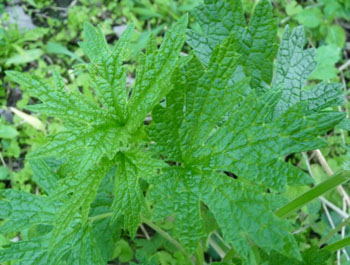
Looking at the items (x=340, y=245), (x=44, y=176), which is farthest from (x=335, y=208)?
(x=44, y=176)

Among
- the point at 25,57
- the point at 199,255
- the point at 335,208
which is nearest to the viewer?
the point at 199,255

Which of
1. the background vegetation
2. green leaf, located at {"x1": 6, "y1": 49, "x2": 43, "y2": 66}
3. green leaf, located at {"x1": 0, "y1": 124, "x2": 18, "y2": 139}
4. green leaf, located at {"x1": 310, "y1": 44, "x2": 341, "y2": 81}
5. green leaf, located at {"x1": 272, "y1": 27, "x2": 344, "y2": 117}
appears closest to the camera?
green leaf, located at {"x1": 272, "y1": 27, "x2": 344, "y2": 117}

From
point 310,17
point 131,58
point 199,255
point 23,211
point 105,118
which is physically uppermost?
point 131,58

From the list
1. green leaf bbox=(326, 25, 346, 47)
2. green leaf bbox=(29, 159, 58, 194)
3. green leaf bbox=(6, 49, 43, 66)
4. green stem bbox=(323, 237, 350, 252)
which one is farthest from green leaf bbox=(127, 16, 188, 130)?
green leaf bbox=(326, 25, 346, 47)

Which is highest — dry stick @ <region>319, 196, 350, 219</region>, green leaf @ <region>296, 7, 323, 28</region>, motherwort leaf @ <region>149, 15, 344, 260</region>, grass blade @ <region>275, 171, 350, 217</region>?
green leaf @ <region>296, 7, 323, 28</region>

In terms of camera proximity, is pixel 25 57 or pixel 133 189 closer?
pixel 133 189

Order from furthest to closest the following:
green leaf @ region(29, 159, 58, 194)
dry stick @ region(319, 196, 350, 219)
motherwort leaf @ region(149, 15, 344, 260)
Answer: dry stick @ region(319, 196, 350, 219) < green leaf @ region(29, 159, 58, 194) < motherwort leaf @ region(149, 15, 344, 260)

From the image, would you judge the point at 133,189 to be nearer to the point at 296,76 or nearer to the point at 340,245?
the point at 296,76

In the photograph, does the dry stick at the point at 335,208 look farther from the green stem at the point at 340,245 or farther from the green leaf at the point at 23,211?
the green leaf at the point at 23,211

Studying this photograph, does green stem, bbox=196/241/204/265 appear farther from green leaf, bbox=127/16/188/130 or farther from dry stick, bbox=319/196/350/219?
dry stick, bbox=319/196/350/219
